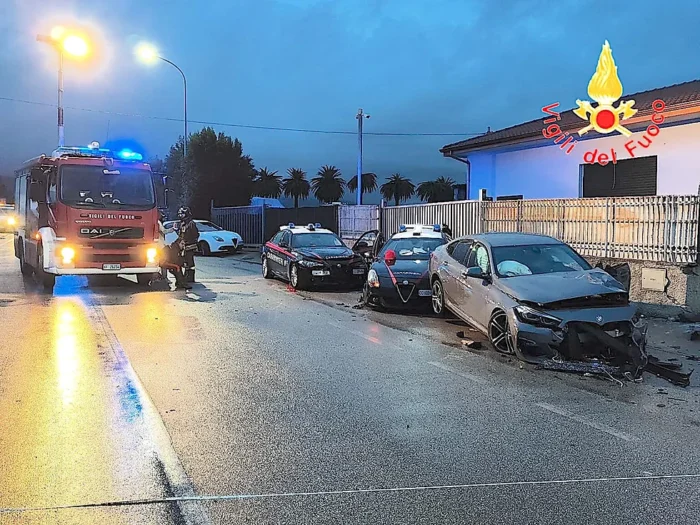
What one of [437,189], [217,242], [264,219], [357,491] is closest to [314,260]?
[357,491]

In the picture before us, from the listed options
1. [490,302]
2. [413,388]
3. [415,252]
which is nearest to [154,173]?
[415,252]

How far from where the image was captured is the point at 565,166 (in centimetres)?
1895

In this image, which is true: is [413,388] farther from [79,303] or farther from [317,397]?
[79,303]

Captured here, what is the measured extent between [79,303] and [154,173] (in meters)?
3.77

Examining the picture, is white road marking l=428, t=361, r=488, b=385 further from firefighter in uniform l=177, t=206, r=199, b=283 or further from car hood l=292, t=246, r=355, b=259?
firefighter in uniform l=177, t=206, r=199, b=283

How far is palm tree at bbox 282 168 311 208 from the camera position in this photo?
254 ft

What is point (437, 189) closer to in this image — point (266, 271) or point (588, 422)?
point (266, 271)

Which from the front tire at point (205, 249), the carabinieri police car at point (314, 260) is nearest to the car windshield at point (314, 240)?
the carabinieri police car at point (314, 260)

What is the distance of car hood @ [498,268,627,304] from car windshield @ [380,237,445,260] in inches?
174

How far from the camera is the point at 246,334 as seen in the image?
9.33 m

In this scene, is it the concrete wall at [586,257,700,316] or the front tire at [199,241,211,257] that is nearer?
the concrete wall at [586,257,700,316]

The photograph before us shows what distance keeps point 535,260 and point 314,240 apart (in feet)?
26.1

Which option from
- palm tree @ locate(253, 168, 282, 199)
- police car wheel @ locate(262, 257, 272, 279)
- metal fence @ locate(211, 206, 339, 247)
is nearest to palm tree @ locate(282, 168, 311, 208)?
palm tree @ locate(253, 168, 282, 199)

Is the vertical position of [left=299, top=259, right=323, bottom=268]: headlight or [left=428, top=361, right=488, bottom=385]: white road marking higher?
[left=299, top=259, right=323, bottom=268]: headlight
